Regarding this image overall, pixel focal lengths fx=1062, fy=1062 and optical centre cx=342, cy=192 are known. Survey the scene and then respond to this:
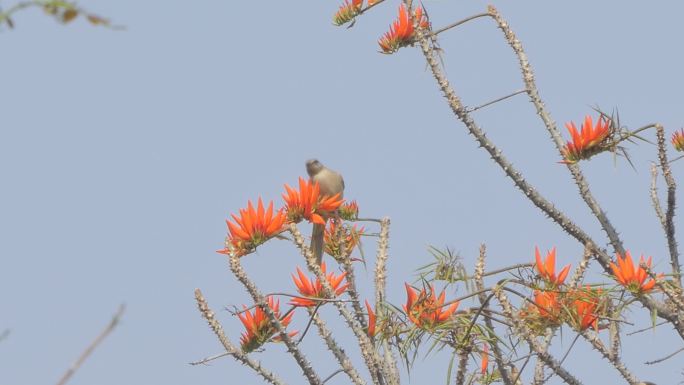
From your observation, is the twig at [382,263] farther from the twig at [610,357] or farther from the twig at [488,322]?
the twig at [610,357]

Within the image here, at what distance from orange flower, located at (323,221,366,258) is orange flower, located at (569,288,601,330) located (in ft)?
4.77

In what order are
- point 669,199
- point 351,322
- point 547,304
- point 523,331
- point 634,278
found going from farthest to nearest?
point 669,199, point 351,322, point 547,304, point 523,331, point 634,278

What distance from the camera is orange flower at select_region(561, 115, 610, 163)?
20.2 feet

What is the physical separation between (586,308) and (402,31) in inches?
95.2

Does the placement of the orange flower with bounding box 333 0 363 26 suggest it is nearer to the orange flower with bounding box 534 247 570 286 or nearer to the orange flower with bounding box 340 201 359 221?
the orange flower with bounding box 340 201 359 221

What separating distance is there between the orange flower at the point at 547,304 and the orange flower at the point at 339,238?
1216mm

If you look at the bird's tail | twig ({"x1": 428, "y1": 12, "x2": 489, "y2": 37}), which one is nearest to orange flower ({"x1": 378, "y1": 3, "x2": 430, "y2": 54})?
twig ({"x1": 428, "y1": 12, "x2": 489, "y2": 37})

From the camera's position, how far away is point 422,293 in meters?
5.61

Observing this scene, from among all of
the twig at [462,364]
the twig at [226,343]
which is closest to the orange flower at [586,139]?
the twig at [462,364]

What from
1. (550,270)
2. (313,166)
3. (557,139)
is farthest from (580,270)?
(313,166)

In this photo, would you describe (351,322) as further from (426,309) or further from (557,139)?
(557,139)

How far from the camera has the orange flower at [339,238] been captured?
20.6ft

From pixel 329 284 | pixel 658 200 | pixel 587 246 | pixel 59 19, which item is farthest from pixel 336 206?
pixel 59 19

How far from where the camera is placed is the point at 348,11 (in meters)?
7.36
